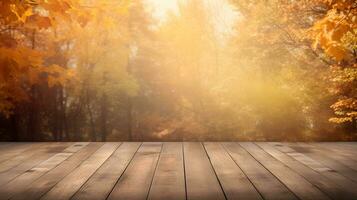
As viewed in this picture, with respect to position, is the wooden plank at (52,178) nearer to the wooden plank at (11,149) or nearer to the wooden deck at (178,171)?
the wooden deck at (178,171)

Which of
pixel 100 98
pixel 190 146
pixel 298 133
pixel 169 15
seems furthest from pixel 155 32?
pixel 190 146

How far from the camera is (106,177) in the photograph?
13.0 feet

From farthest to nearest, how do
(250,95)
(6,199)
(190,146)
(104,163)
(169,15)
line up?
(169,15)
(250,95)
(190,146)
(104,163)
(6,199)

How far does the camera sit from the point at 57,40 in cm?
2030

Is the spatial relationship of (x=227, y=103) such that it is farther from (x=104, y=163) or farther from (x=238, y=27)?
(x=104, y=163)

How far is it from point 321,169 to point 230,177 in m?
1.08

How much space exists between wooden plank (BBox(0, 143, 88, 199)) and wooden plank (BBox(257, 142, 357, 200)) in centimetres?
262

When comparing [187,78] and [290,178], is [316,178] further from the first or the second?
[187,78]

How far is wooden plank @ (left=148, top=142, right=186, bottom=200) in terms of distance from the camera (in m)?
3.31

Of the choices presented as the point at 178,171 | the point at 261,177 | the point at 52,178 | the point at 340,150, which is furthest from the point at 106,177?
the point at 340,150

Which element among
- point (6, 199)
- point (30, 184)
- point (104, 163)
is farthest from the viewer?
point (104, 163)

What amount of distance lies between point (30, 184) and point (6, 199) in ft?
1.52

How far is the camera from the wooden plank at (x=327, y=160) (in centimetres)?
410

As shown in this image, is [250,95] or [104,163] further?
[250,95]
